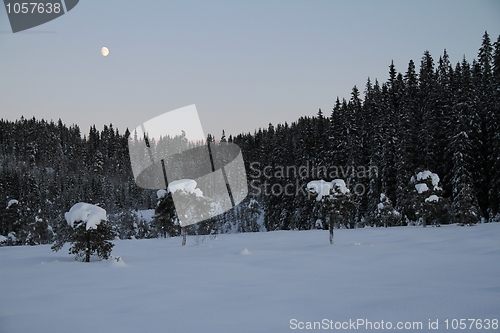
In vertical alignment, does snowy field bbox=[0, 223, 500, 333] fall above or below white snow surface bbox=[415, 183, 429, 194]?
below

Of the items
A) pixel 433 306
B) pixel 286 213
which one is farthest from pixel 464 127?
pixel 433 306

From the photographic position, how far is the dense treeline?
38.7 metres

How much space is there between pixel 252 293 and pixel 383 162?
43793mm

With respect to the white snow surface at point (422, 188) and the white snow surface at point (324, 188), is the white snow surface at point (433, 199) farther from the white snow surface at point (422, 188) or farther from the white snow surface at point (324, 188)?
the white snow surface at point (324, 188)

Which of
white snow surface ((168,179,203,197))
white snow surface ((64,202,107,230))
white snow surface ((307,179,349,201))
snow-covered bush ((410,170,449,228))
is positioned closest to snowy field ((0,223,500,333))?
white snow surface ((64,202,107,230))

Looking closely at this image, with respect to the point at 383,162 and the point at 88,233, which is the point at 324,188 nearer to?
the point at 88,233

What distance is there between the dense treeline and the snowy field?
12.5m

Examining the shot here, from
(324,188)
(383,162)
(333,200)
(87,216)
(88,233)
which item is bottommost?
(88,233)

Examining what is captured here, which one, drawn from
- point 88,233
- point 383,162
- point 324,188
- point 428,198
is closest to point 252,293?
point 88,233

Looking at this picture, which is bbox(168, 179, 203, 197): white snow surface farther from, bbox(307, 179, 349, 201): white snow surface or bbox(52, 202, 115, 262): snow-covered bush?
bbox(307, 179, 349, 201): white snow surface

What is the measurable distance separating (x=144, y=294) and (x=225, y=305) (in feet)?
8.40

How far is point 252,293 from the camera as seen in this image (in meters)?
8.86

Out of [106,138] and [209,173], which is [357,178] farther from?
[106,138]

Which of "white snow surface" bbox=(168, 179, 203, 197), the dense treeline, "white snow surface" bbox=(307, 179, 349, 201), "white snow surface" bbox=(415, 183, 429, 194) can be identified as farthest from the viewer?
the dense treeline
